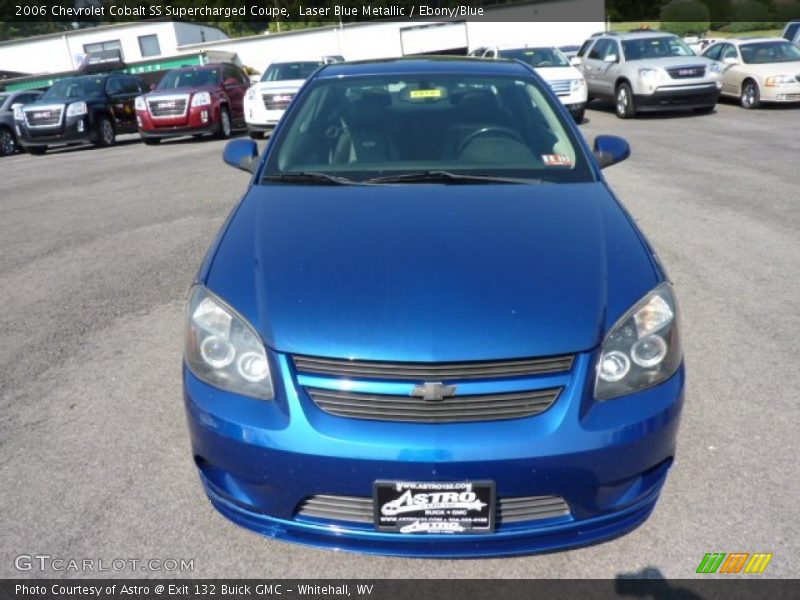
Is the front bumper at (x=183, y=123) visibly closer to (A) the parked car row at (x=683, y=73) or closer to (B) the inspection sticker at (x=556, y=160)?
(A) the parked car row at (x=683, y=73)

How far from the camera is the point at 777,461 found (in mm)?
3057

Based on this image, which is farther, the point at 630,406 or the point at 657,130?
the point at 657,130

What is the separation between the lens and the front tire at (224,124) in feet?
52.6

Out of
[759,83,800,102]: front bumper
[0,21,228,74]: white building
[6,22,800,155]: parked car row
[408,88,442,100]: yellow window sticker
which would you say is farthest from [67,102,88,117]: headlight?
[0,21,228,74]: white building

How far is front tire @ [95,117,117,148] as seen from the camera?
54.4 feet

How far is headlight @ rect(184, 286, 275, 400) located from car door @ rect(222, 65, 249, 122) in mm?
15056

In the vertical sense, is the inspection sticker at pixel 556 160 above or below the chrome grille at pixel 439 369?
above

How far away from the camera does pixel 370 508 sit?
223 cm

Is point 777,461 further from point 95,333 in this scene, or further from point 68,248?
point 68,248

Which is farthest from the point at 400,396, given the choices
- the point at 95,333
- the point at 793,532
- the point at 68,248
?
the point at 68,248

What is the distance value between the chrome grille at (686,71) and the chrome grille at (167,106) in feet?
33.7

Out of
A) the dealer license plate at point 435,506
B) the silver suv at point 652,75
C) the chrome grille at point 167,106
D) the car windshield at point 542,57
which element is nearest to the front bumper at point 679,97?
the silver suv at point 652,75

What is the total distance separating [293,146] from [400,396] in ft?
6.21

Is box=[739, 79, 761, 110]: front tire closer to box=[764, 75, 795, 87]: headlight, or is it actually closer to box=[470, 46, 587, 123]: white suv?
box=[764, 75, 795, 87]: headlight
